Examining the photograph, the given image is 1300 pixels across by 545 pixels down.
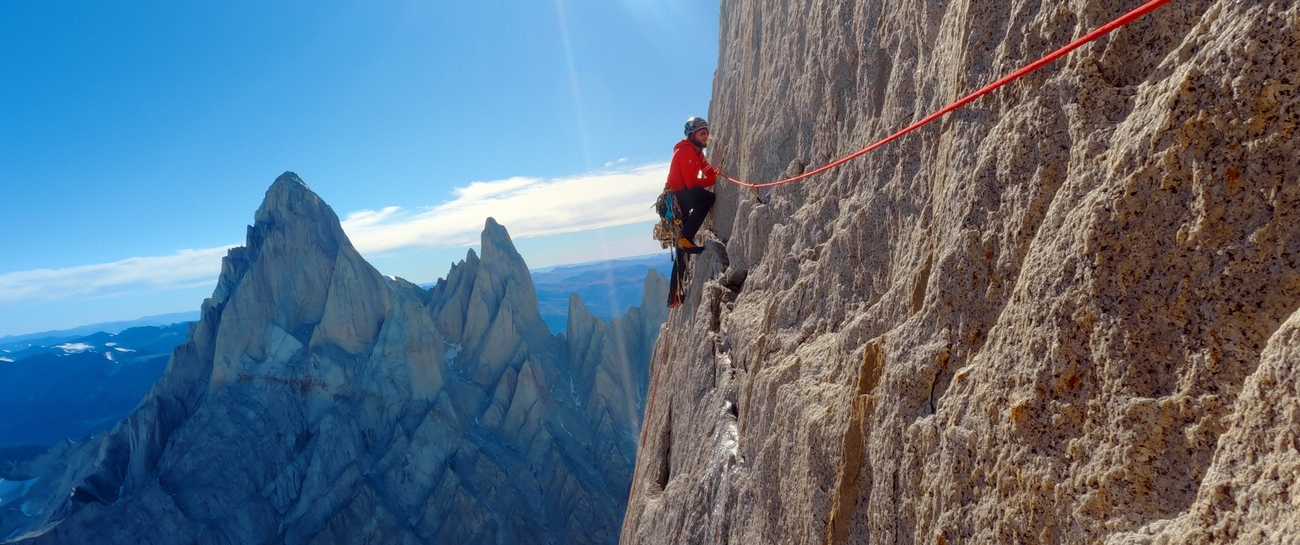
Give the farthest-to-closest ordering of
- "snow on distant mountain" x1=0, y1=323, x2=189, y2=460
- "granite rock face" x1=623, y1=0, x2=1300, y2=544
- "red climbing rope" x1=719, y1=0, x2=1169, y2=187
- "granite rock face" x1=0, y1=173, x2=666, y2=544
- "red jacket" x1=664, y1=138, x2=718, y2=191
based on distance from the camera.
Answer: "snow on distant mountain" x1=0, y1=323, x2=189, y2=460 < "granite rock face" x1=0, y1=173, x2=666, y2=544 < "red jacket" x1=664, y1=138, x2=718, y2=191 < "red climbing rope" x1=719, y1=0, x2=1169, y2=187 < "granite rock face" x1=623, y1=0, x2=1300, y2=544

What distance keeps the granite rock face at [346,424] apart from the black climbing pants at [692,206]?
31298mm

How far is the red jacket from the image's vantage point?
19.6 ft

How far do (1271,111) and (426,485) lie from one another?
125 ft

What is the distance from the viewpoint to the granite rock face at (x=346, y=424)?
107 feet

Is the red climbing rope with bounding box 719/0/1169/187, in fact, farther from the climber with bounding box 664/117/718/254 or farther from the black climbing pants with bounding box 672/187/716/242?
the black climbing pants with bounding box 672/187/716/242

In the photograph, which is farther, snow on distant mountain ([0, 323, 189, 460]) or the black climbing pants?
snow on distant mountain ([0, 323, 189, 460])

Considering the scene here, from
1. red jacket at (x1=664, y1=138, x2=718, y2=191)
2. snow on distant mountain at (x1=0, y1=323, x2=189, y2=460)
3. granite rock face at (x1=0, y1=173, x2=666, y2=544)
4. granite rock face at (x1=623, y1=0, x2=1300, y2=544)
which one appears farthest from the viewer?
snow on distant mountain at (x1=0, y1=323, x2=189, y2=460)

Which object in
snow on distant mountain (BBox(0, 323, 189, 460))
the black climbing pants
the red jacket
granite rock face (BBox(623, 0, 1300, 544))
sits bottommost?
snow on distant mountain (BBox(0, 323, 189, 460))

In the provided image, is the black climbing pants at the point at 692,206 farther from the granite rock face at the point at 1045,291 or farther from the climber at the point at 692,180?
the granite rock face at the point at 1045,291

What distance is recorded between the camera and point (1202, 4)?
1.60 meters

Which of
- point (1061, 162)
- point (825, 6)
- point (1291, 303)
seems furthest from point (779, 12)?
point (1291, 303)

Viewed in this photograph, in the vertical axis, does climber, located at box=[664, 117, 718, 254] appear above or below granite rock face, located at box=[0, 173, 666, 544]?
above

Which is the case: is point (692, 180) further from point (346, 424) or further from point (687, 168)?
point (346, 424)

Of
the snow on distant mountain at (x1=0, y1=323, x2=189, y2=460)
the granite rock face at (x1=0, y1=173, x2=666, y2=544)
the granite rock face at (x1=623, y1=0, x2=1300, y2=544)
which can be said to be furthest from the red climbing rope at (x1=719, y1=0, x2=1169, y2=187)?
the snow on distant mountain at (x1=0, y1=323, x2=189, y2=460)
